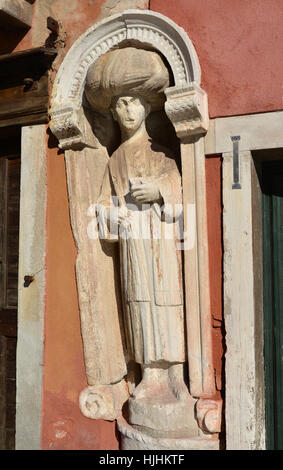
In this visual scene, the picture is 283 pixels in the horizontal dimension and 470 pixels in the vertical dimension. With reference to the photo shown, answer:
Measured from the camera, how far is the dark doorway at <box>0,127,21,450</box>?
150 inches

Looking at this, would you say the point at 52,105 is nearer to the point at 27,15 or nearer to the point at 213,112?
the point at 27,15

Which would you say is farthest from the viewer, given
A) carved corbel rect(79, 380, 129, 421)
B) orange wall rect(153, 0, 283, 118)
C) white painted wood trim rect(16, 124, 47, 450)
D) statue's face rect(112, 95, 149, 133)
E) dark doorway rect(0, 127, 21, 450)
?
dark doorway rect(0, 127, 21, 450)

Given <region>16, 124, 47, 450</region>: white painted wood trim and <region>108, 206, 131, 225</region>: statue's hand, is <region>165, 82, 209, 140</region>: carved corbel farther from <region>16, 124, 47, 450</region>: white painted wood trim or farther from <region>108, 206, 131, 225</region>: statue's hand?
<region>16, 124, 47, 450</region>: white painted wood trim

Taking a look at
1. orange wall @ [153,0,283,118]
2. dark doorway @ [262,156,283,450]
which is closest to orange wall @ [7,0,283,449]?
orange wall @ [153,0,283,118]

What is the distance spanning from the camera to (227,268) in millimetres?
2982

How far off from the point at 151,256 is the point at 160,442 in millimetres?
1006

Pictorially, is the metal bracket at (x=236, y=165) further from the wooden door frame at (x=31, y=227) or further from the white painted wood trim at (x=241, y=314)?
the wooden door frame at (x=31, y=227)

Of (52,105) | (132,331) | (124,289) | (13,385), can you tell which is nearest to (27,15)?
(52,105)

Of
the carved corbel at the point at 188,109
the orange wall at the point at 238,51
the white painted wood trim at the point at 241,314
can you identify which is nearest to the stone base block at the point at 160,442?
the white painted wood trim at the point at 241,314

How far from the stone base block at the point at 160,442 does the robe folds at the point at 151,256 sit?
0.41 meters

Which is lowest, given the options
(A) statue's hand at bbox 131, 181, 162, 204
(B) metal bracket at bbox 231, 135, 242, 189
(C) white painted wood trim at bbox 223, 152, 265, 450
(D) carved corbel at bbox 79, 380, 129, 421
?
(D) carved corbel at bbox 79, 380, 129, 421

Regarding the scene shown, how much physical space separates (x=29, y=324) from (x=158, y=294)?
3.04 feet

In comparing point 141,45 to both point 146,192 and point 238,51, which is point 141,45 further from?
point 146,192

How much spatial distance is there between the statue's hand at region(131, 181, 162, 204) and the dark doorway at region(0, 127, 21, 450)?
44.2 inches
